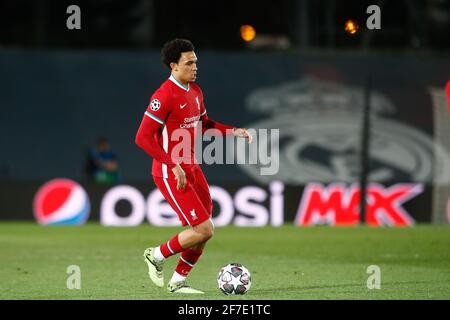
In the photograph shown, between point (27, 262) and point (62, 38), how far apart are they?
1326 cm

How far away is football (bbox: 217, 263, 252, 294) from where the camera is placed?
973 cm

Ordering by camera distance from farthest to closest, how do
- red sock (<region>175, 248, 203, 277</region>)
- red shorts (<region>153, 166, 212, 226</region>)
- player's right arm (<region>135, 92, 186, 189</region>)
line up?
1. red sock (<region>175, 248, 203, 277</region>)
2. red shorts (<region>153, 166, 212, 226</region>)
3. player's right arm (<region>135, 92, 186, 189</region>)

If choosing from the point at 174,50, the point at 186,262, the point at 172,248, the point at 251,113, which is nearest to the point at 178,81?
the point at 174,50

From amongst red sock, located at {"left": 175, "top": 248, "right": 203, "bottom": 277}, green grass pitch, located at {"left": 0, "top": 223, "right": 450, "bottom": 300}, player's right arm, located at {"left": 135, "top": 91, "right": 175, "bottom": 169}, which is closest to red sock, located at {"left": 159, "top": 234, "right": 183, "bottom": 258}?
red sock, located at {"left": 175, "top": 248, "right": 203, "bottom": 277}

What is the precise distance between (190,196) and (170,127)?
667 millimetres

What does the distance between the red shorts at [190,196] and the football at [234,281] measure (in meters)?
0.54

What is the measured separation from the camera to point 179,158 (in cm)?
995

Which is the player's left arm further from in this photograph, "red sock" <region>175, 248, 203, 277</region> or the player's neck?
"red sock" <region>175, 248, 203, 277</region>

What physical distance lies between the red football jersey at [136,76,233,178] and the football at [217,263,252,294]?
1048mm

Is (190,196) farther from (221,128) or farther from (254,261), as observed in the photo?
(254,261)

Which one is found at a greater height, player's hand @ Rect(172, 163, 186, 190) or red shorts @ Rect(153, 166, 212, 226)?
player's hand @ Rect(172, 163, 186, 190)

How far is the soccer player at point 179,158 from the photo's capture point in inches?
384

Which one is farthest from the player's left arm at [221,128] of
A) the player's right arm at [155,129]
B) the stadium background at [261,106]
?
the stadium background at [261,106]

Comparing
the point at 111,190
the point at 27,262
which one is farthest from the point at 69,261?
the point at 111,190
